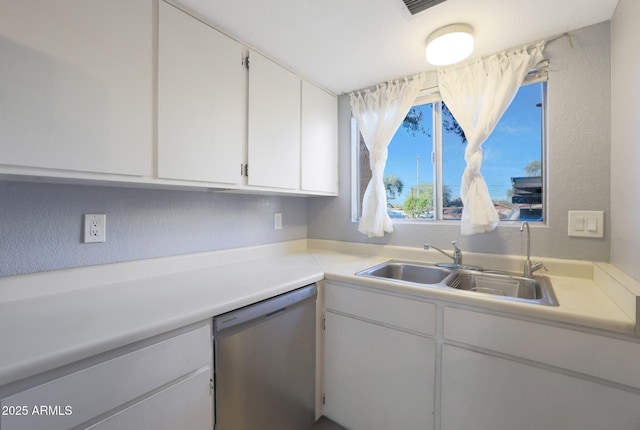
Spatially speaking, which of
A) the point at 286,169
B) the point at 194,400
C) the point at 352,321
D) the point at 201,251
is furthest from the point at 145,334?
the point at 286,169

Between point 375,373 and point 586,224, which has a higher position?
point 586,224

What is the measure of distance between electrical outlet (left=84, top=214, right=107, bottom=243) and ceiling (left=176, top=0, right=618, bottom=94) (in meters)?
1.06

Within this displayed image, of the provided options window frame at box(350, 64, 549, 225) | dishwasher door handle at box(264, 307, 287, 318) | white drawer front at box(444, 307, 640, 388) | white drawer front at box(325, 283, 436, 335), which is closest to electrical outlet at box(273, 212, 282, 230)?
window frame at box(350, 64, 549, 225)

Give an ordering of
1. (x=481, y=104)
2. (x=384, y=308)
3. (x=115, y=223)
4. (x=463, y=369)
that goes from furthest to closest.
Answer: (x=481, y=104), (x=384, y=308), (x=115, y=223), (x=463, y=369)

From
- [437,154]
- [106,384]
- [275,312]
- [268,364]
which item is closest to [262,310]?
[275,312]

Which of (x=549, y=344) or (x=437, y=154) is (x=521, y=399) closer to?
(x=549, y=344)

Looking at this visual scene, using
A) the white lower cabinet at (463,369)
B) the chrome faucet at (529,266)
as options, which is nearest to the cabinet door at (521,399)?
the white lower cabinet at (463,369)

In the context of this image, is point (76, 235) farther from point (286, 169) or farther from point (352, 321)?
point (352, 321)

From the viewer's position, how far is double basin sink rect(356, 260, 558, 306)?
4.36 ft

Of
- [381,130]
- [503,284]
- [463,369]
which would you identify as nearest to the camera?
[463,369]

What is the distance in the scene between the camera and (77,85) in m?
0.92

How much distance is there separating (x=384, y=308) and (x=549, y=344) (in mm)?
645

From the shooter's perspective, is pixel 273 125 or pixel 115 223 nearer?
pixel 115 223

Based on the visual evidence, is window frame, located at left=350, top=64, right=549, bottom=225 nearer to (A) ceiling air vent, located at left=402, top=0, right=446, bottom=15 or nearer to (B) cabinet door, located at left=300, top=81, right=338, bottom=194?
(B) cabinet door, located at left=300, top=81, right=338, bottom=194
